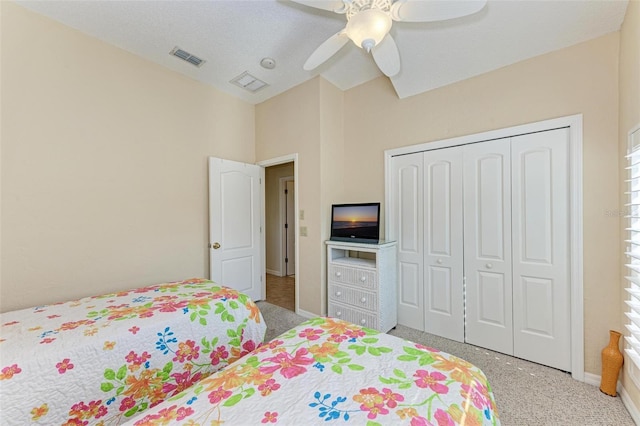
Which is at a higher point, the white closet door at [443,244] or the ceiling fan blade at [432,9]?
the ceiling fan blade at [432,9]

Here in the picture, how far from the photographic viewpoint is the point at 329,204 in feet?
10.1

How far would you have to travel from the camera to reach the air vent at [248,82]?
297 centimetres

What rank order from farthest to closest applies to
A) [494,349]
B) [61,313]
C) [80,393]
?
[494,349] → [61,313] → [80,393]

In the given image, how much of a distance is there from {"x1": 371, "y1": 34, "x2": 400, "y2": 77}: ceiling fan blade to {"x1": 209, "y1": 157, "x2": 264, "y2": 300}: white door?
216 centimetres

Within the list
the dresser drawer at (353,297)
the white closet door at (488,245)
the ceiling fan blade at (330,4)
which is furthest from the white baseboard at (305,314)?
the ceiling fan blade at (330,4)

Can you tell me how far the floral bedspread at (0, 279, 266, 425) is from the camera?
1.13m

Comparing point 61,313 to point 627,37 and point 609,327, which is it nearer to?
point 609,327

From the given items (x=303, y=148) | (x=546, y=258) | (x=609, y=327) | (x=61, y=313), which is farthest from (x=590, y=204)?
(x=61, y=313)

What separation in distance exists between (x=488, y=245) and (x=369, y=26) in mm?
2047

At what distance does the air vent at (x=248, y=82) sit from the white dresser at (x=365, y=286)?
2.09 m

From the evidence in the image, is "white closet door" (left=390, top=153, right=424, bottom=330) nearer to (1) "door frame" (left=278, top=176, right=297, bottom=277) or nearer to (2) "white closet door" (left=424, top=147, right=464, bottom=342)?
(2) "white closet door" (left=424, top=147, right=464, bottom=342)

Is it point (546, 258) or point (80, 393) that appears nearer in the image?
point (80, 393)

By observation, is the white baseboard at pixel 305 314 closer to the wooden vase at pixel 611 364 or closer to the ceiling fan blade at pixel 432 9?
the wooden vase at pixel 611 364

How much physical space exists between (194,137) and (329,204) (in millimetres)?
1770
